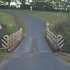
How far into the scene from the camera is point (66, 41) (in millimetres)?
23844

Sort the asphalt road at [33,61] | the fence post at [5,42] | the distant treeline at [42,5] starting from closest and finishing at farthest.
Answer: the asphalt road at [33,61] < the fence post at [5,42] < the distant treeline at [42,5]

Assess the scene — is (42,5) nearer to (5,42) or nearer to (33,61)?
(5,42)

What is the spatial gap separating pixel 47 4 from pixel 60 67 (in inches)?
3840

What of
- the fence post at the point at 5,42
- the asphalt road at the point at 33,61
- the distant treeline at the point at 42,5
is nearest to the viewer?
the asphalt road at the point at 33,61

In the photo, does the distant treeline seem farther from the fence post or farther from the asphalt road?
the asphalt road

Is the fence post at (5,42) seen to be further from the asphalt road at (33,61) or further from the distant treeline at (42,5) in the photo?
the distant treeline at (42,5)

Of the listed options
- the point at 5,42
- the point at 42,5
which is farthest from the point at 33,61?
Result: the point at 42,5

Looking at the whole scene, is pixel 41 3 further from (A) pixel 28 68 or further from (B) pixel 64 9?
(A) pixel 28 68

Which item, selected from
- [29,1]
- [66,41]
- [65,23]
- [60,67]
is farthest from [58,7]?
[60,67]

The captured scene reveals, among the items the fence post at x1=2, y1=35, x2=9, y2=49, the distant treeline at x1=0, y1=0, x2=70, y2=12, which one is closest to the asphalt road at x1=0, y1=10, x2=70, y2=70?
the fence post at x1=2, y1=35, x2=9, y2=49

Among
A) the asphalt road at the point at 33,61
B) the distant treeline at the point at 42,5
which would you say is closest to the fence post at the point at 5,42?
the asphalt road at the point at 33,61

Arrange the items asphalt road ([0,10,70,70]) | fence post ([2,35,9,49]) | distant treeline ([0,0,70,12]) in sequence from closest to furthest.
→ asphalt road ([0,10,70,70]), fence post ([2,35,9,49]), distant treeline ([0,0,70,12])

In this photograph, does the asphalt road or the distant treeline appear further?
the distant treeline

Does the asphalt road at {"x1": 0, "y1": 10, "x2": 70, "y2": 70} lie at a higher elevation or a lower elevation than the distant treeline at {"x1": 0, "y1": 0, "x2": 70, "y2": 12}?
higher
